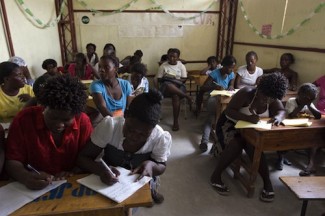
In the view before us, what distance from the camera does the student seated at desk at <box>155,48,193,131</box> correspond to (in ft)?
14.4

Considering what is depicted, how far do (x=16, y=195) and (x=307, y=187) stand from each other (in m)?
1.65

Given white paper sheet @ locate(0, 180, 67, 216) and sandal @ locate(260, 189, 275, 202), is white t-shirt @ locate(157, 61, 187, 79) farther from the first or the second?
white paper sheet @ locate(0, 180, 67, 216)

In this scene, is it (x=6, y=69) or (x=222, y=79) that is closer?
(x=6, y=69)

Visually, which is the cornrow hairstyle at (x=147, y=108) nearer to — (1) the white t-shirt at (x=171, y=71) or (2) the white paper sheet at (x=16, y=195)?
(2) the white paper sheet at (x=16, y=195)

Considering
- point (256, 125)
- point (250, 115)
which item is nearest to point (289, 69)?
point (250, 115)

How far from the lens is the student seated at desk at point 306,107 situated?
8.45 feet

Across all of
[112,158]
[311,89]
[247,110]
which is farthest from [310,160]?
[112,158]

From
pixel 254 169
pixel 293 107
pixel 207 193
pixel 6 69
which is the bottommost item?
pixel 207 193

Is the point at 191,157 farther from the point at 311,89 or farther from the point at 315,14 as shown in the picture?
the point at 315,14

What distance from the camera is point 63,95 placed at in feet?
3.72

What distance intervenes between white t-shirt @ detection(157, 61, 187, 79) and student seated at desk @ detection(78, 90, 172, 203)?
3509 millimetres

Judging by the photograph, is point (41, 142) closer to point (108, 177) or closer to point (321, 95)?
point (108, 177)

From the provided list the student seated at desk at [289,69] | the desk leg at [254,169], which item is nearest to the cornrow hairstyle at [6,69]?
the desk leg at [254,169]

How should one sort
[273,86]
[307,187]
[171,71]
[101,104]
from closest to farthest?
[307,187]
[273,86]
[101,104]
[171,71]
